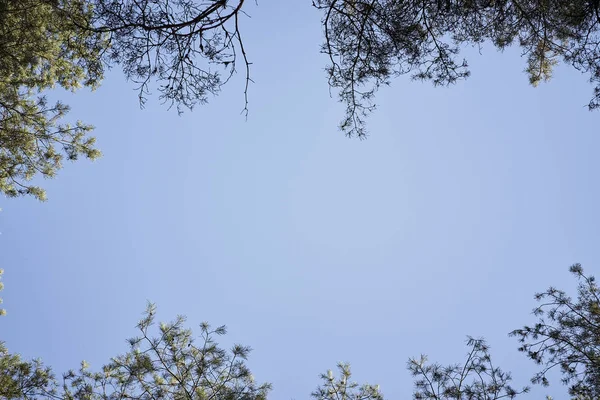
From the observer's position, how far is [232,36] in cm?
409

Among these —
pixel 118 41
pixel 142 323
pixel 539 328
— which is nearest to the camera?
pixel 118 41

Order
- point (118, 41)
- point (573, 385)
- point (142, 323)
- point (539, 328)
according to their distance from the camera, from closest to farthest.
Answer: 1. point (118, 41)
2. point (573, 385)
3. point (539, 328)
4. point (142, 323)

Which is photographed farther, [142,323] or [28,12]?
[142,323]

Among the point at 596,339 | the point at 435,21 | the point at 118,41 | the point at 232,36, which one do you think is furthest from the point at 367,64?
the point at 596,339

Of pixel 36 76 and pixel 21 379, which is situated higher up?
pixel 36 76

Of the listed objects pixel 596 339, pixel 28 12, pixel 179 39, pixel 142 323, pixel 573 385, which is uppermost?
pixel 28 12

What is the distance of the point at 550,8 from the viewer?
4789 mm

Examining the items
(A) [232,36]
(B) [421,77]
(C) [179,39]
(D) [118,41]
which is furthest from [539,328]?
(D) [118,41]

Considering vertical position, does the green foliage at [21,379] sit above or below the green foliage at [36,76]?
below

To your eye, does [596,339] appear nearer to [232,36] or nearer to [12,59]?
[232,36]

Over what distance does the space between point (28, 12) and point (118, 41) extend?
77.5 inches

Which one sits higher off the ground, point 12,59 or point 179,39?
point 12,59

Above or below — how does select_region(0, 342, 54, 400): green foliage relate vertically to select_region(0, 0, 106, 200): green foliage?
below

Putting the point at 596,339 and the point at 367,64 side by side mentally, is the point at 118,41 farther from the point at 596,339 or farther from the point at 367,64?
the point at 596,339
